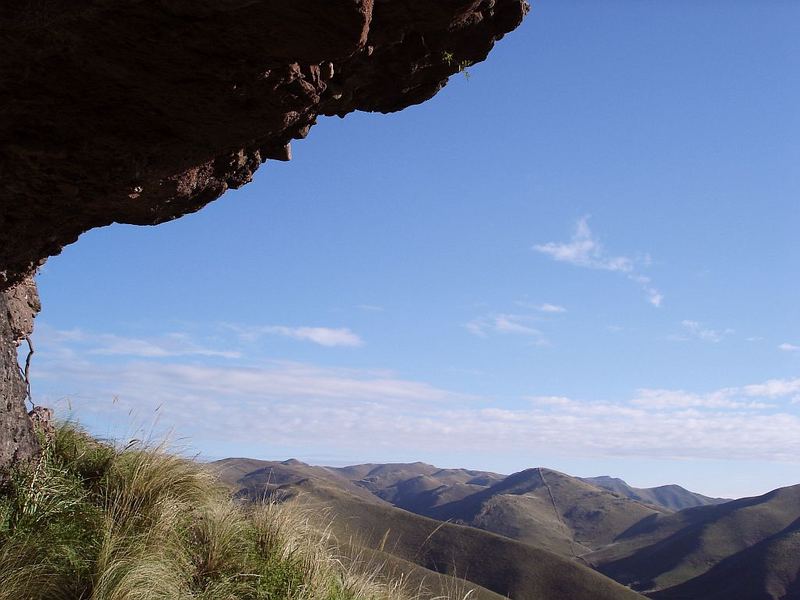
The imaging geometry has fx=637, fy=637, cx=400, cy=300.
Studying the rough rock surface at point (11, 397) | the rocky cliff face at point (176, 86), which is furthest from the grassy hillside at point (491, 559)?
the rocky cliff face at point (176, 86)

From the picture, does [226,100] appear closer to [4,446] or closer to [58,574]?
[58,574]

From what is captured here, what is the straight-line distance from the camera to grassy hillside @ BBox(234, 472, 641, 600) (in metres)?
83.8

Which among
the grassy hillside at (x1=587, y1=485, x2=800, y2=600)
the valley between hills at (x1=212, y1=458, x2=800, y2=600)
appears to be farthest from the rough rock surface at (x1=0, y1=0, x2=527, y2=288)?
the grassy hillside at (x1=587, y1=485, x2=800, y2=600)

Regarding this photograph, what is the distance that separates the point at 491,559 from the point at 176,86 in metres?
102

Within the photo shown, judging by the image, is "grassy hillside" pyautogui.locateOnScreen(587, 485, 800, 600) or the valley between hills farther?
"grassy hillside" pyautogui.locateOnScreen(587, 485, 800, 600)

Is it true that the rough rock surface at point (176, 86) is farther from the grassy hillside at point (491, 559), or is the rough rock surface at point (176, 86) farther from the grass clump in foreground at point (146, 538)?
the grassy hillside at point (491, 559)

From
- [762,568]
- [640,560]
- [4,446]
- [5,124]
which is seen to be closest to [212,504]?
[4,446]

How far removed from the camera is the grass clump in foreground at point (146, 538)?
5211 millimetres

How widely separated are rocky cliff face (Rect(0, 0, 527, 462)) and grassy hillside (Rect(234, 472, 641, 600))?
257 feet

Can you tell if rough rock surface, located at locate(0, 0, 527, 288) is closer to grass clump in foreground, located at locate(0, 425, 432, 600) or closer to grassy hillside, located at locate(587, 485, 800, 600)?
grass clump in foreground, located at locate(0, 425, 432, 600)

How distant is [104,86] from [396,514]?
10674 cm

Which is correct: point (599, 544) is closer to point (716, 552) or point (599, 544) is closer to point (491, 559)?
point (716, 552)

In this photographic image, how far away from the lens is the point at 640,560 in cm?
13412

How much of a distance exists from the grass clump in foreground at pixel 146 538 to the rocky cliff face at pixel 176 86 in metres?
2.42
